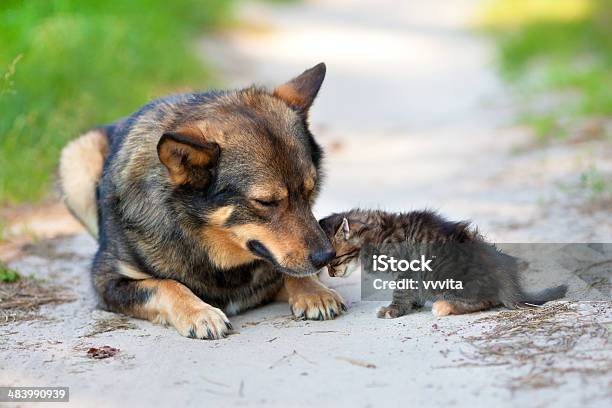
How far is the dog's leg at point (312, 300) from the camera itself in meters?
5.31

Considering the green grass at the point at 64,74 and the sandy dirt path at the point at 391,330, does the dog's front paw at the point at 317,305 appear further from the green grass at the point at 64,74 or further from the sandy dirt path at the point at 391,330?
the green grass at the point at 64,74

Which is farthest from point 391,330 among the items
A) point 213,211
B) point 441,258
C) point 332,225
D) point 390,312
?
point 213,211

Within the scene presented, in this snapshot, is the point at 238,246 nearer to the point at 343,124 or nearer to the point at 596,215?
the point at 596,215

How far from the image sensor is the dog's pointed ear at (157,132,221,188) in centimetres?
485

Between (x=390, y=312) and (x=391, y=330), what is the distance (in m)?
0.30

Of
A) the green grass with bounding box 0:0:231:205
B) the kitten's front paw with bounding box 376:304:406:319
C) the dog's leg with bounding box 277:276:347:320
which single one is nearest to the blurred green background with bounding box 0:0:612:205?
the green grass with bounding box 0:0:231:205

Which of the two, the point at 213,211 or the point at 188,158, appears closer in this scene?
the point at 188,158

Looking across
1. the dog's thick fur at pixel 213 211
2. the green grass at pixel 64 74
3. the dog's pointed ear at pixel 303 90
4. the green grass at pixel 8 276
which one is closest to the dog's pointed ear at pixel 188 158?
the dog's thick fur at pixel 213 211

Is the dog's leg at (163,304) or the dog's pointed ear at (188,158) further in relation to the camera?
the dog's leg at (163,304)

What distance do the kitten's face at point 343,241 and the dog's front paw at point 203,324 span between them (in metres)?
0.76

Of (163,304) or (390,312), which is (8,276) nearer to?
(163,304)

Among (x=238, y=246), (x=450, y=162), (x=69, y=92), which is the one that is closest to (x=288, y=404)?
(x=238, y=246)

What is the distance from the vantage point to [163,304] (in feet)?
17.2

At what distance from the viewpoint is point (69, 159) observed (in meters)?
7.03
